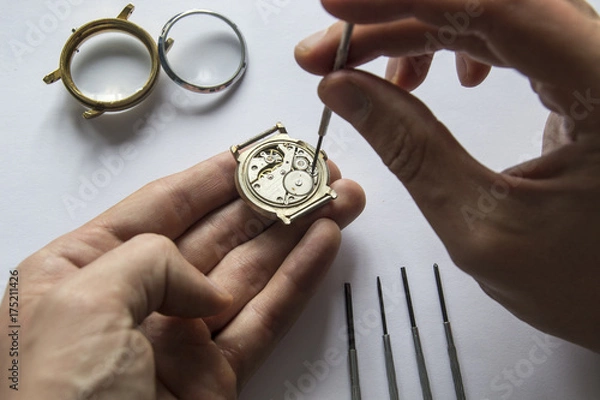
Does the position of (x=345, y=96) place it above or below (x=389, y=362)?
above

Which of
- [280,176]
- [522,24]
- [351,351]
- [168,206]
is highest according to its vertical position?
[522,24]

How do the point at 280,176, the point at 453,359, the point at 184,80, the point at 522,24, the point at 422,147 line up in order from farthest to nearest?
the point at 184,80
the point at 280,176
the point at 453,359
the point at 422,147
the point at 522,24

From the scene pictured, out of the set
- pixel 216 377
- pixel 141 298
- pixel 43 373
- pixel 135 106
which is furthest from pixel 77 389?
pixel 135 106

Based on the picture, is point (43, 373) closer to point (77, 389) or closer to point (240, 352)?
point (77, 389)

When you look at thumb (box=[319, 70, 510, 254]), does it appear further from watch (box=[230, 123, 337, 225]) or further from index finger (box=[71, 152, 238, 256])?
index finger (box=[71, 152, 238, 256])

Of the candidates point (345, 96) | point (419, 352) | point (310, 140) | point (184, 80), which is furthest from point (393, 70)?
point (419, 352)

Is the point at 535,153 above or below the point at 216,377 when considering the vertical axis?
above

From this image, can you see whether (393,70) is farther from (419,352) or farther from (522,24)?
(419,352)

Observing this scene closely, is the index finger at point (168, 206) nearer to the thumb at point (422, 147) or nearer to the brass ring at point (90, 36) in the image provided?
the brass ring at point (90, 36)
